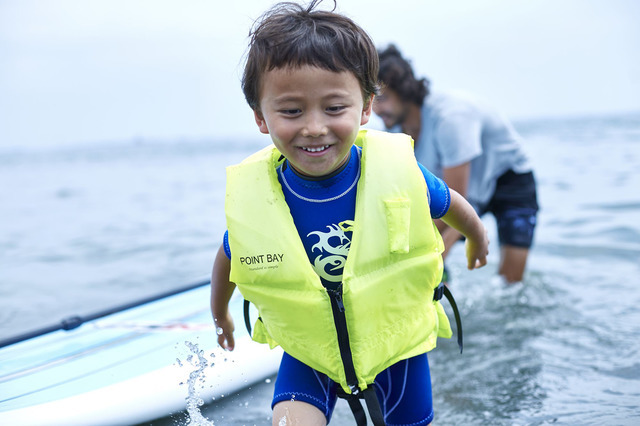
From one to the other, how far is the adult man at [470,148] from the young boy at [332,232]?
1625mm

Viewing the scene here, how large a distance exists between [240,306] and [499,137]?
1920 millimetres

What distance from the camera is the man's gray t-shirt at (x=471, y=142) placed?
3.72 m

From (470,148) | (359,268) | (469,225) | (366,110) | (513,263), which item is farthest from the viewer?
(513,263)

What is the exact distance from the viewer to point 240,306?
371 cm

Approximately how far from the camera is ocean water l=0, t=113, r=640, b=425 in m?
2.80

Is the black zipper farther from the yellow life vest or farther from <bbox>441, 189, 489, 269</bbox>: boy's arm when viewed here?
<bbox>441, 189, 489, 269</bbox>: boy's arm

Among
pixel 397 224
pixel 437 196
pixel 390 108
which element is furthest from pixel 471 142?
pixel 397 224

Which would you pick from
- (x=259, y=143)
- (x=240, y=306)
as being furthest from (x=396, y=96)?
(x=259, y=143)

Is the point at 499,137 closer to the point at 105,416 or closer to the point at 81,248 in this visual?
the point at 105,416

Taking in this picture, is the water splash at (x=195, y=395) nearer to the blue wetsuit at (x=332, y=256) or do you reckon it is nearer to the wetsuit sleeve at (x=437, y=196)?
the blue wetsuit at (x=332, y=256)

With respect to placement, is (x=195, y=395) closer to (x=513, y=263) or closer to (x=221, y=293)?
(x=221, y=293)

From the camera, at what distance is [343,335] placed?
5.84ft

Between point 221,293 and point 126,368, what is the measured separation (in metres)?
1.15

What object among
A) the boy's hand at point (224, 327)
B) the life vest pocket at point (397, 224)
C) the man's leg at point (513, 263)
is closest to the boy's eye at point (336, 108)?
the life vest pocket at point (397, 224)
